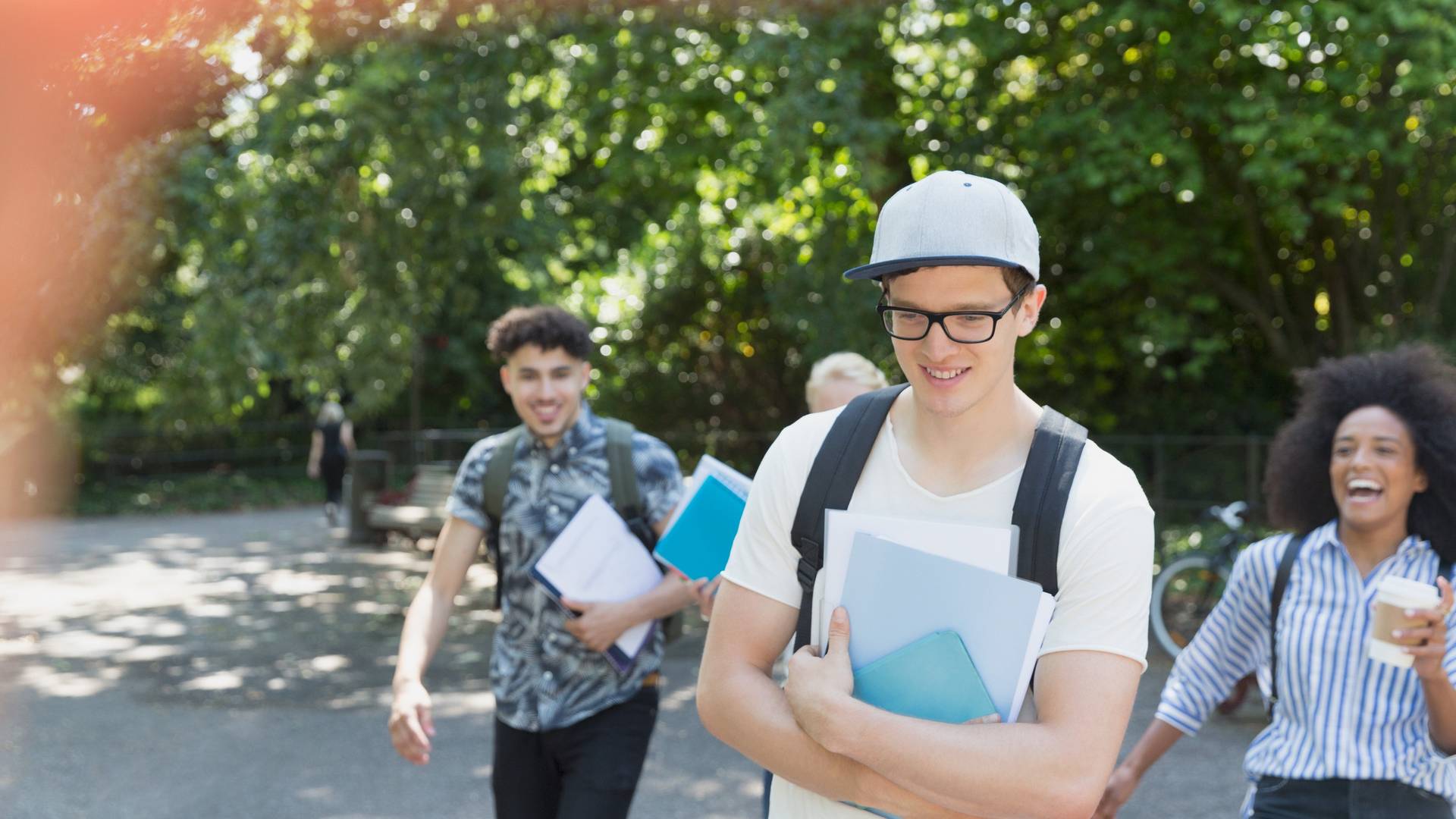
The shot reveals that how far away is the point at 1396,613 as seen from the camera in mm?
2754

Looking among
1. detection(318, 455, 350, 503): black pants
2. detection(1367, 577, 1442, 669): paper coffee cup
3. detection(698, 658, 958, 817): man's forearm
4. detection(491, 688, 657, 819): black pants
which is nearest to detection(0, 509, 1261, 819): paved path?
detection(491, 688, 657, 819): black pants

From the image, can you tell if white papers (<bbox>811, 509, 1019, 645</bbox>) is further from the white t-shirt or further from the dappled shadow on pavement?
the dappled shadow on pavement

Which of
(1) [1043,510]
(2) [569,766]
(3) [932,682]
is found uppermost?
(1) [1043,510]

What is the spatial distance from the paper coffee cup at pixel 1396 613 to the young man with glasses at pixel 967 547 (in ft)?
4.11

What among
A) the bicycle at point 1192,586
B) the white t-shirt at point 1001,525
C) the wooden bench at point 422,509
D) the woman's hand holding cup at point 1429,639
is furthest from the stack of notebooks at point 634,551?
the wooden bench at point 422,509

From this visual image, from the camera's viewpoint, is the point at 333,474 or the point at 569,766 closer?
the point at 569,766

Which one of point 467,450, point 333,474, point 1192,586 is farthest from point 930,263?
point 467,450

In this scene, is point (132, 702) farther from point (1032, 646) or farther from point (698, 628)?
point (1032, 646)

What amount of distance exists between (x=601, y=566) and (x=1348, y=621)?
71.0 inches

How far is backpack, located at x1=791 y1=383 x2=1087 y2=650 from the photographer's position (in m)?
1.75

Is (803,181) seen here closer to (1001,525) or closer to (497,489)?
(497,489)

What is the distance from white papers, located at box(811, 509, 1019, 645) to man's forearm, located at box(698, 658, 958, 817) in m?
0.11

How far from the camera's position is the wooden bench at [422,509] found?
1494 cm

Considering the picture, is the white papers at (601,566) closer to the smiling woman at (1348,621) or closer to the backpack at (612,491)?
the backpack at (612,491)
